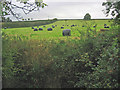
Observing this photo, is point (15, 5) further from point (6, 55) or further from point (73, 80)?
point (73, 80)

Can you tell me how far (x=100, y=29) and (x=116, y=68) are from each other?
2789 millimetres

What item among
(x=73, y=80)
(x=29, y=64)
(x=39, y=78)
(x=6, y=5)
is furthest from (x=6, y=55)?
(x=73, y=80)

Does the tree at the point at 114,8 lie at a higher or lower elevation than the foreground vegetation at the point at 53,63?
higher

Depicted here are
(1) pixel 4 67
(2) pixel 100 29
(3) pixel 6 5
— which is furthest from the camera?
(2) pixel 100 29

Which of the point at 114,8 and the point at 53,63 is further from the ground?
the point at 114,8

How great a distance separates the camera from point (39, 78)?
18.1ft

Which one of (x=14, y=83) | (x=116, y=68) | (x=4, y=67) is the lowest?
(x=14, y=83)

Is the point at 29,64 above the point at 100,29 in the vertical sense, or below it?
below

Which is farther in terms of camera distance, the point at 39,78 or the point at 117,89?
the point at 39,78

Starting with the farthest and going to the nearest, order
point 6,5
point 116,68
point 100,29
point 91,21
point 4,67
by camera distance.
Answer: point 100,29, point 91,21, point 4,67, point 6,5, point 116,68

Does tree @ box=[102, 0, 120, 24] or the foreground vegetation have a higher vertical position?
tree @ box=[102, 0, 120, 24]

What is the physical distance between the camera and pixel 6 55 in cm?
547

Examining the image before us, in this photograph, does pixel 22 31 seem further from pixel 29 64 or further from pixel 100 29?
pixel 100 29

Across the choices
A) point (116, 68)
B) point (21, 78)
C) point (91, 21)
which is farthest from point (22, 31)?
point (116, 68)
